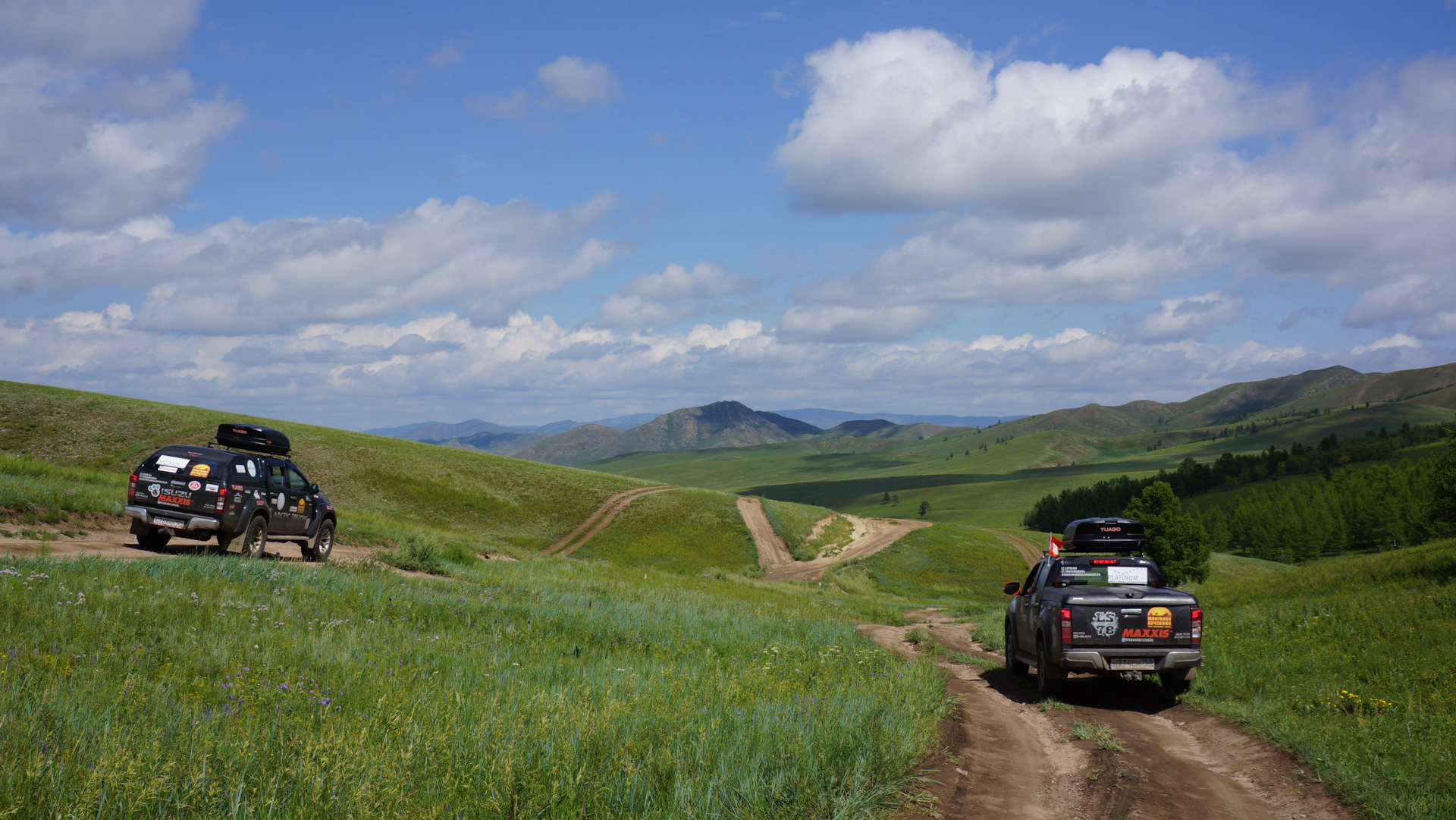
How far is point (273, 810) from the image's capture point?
15.2 feet

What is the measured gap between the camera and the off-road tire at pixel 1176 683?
12180mm

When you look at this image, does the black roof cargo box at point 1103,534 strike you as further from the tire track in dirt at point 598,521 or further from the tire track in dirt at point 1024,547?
the tire track in dirt at point 1024,547

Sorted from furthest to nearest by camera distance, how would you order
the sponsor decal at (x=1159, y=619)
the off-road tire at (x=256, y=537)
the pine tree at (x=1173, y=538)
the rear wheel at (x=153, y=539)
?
the pine tree at (x=1173, y=538)
the rear wheel at (x=153, y=539)
the off-road tire at (x=256, y=537)
the sponsor decal at (x=1159, y=619)

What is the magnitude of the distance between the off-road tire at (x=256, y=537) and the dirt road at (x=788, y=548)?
3510 centimetres

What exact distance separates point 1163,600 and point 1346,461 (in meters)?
221

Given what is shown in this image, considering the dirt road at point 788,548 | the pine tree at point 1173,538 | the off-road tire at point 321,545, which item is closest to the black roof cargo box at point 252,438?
the off-road tire at point 321,545

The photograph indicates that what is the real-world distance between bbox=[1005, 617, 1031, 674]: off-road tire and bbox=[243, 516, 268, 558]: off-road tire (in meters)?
17.3

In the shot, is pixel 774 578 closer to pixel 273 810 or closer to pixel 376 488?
pixel 376 488

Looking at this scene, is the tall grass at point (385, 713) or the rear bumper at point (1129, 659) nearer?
the tall grass at point (385, 713)

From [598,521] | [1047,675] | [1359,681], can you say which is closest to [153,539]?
[1047,675]

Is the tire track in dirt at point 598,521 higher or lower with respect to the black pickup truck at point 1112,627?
lower

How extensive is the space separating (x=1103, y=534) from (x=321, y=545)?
72.6 ft

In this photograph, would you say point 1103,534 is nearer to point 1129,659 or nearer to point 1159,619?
point 1159,619

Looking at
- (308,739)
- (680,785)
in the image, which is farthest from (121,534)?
(680,785)
